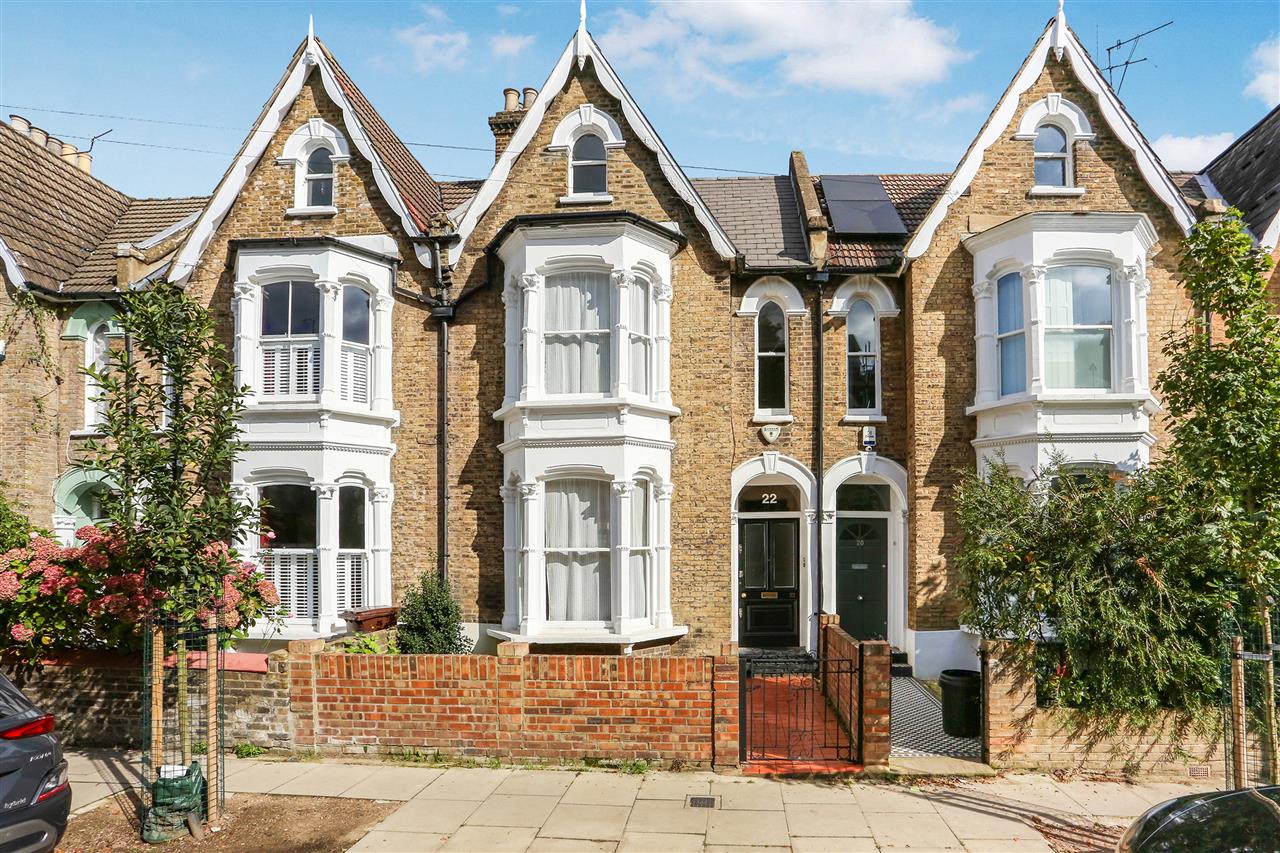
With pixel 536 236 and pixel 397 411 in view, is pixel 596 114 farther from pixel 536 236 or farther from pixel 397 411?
pixel 397 411

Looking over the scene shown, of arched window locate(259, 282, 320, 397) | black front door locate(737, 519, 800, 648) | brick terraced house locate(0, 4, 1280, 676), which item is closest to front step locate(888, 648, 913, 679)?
brick terraced house locate(0, 4, 1280, 676)

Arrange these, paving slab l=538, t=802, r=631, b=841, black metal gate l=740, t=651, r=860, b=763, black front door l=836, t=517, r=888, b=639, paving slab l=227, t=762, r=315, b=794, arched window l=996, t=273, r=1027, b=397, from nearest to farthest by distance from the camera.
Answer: paving slab l=538, t=802, r=631, b=841 → paving slab l=227, t=762, r=315, b=794 → black metal gate l=740, t=651, r=860, b=763 → arched window l=996, t=273, r=1027, b=397 → black front door l=836, t=517, r=888, b=639

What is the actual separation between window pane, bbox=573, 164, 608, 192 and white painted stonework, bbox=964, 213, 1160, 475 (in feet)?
21.4

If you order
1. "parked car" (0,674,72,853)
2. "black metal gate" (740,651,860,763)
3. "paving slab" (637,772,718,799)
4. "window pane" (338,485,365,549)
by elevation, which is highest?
"window pane" (338,485,365,549)

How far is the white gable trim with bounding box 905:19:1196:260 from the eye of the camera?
42.9 ft

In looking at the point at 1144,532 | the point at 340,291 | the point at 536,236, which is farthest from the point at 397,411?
the point at 1144,532

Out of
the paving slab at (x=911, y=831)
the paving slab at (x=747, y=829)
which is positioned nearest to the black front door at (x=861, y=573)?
the paving slab at (x=911, y=831)

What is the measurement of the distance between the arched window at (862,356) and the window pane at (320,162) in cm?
964

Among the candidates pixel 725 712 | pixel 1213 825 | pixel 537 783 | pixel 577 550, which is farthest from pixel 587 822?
pixel 577 550

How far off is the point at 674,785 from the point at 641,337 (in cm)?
694

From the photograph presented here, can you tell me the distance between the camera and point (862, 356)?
545 inches

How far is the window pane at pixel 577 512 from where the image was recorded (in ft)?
40.8

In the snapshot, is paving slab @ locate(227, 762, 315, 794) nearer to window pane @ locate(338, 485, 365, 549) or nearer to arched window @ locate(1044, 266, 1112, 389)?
window pane @ locate(338, 485, 365, 549)

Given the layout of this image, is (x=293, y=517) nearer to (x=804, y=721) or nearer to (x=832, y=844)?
(x=804, y=721)
